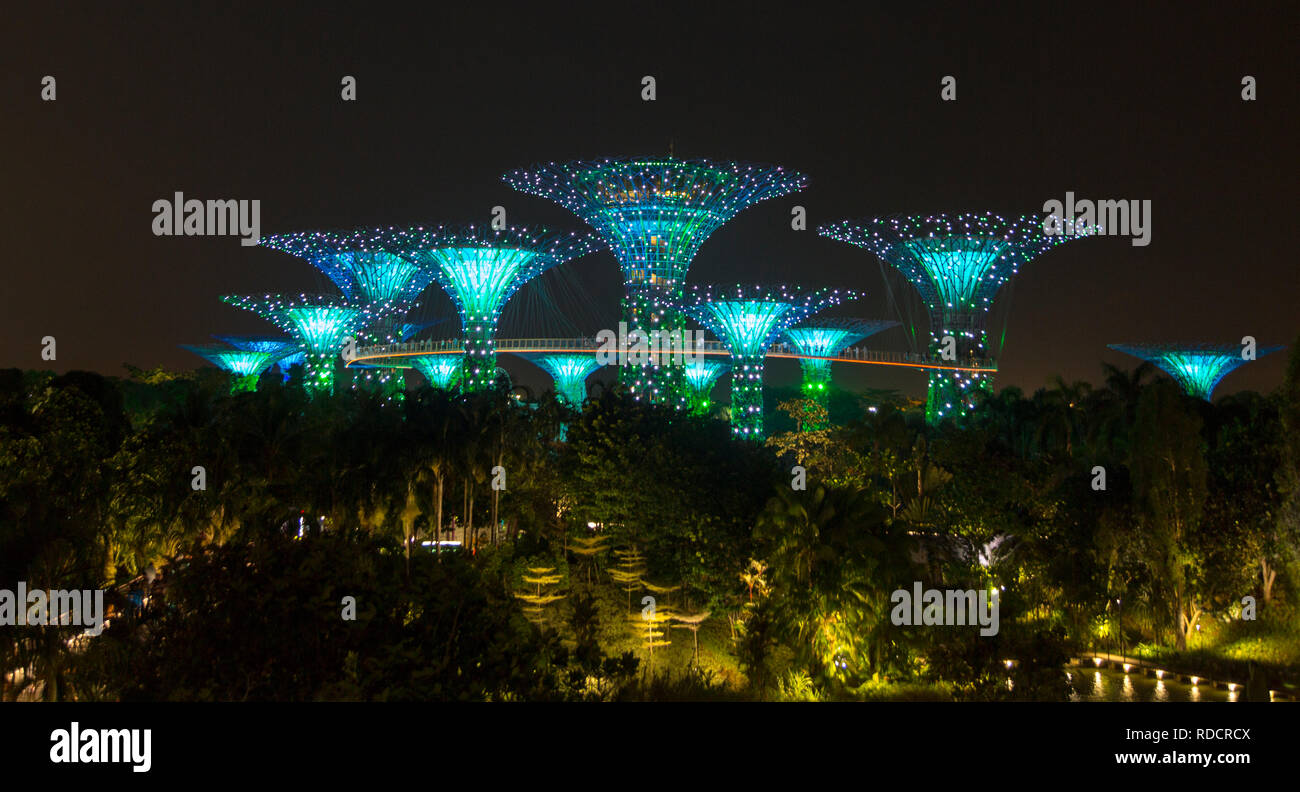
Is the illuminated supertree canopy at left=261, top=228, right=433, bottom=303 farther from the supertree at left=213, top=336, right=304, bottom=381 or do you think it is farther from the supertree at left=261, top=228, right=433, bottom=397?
the supertree at left=213, top=336, right=304, bottom=381


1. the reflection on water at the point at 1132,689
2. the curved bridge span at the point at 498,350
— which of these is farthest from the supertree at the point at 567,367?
the reflection on water at the point at 1132,689

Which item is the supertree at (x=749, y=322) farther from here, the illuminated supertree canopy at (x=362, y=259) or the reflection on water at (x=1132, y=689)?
the reflection on water at (x=1132, y=689)

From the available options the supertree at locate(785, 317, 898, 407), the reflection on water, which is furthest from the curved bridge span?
the reflection on water

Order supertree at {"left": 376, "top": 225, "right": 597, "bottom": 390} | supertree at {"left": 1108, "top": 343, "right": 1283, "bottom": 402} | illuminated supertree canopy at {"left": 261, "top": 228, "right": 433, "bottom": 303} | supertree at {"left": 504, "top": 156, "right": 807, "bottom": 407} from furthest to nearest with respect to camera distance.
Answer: supertree at {"left": 1108, "top": 343, "right": 1283, "bottom": 402}, illuminated supertree canopy at {"left": 261, "top": 228, "right": 433, "bottom": 303}, supertree at {"left": 376, "top": 225, "right": 597, "bottom": 390}, supertree at {"left": 504, "top": 156, "right": 807, "bottom": 407}

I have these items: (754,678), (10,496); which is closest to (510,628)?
(754,678)

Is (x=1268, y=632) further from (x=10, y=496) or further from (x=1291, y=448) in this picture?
(x=10, y=496)

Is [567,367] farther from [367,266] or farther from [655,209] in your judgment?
[655,209]
